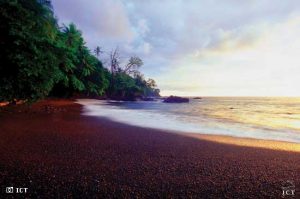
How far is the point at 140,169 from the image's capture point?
14.1ft

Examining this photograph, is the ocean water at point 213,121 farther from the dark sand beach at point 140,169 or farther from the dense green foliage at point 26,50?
the dense green foliage at point 26,50

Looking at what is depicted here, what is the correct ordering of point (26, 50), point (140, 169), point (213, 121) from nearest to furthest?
point (140, 169), point (26, 50), point (213, 121)

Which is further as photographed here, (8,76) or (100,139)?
(8,76)

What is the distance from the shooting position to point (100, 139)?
6.93 metres

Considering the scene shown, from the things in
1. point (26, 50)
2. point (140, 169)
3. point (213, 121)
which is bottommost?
point (213, 121)

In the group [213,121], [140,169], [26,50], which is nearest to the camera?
[140,169]

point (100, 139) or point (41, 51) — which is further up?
point (41, 51)

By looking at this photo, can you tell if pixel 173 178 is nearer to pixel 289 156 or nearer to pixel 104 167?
pixel 104 167

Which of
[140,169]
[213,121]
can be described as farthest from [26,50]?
[213,121]

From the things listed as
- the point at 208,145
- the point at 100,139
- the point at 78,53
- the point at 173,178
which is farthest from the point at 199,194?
the point at 78,53

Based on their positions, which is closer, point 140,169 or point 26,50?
point 140,169

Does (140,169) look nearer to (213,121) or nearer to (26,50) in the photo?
(26,50)

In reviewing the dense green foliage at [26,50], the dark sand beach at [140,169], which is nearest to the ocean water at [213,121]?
the dark sand beach at [140,169]

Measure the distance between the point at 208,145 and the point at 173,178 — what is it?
316 cm
